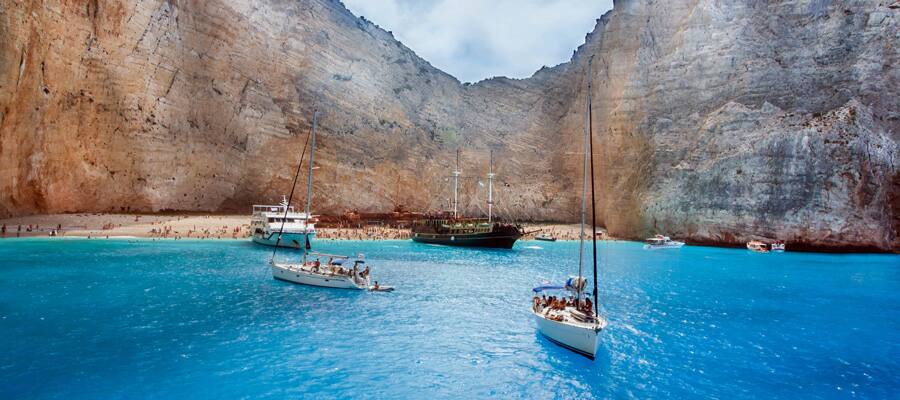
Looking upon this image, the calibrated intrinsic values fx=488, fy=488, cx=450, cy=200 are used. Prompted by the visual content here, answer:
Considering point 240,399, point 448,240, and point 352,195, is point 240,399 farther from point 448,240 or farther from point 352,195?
point 352,195

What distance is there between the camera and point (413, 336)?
688 inches

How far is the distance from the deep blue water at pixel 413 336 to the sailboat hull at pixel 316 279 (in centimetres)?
53

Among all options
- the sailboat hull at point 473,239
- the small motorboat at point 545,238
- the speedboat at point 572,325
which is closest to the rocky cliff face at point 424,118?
the small motorboat at point 545,238

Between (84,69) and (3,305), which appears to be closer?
(3,305)

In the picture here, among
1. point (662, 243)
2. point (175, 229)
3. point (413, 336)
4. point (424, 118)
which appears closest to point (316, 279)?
point (413, 336)

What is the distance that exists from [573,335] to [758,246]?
1810 inches

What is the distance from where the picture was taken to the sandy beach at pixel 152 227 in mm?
44375

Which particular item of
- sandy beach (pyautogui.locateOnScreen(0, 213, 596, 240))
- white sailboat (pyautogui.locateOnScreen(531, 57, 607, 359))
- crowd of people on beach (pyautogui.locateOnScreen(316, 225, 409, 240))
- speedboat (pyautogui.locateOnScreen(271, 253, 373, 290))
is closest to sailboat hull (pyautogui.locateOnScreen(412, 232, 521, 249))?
crowd of people on beach (pyautogui.locateOnScreen(316, 225, 409, 240))

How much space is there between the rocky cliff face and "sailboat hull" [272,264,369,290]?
32.6 m

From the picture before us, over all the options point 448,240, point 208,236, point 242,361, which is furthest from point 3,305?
point 448,240

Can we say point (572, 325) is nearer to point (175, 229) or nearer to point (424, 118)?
point (175, 229)

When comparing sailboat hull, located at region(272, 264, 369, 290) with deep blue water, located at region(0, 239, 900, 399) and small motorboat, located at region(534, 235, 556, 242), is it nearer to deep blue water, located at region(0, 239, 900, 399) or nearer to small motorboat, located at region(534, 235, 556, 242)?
deep blue water, located at region(0, 239, 900, 399)

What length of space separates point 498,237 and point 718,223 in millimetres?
26100

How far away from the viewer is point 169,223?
52.2m
